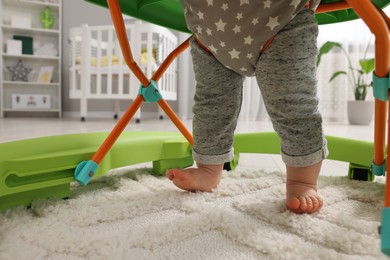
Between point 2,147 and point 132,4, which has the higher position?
point 132,4

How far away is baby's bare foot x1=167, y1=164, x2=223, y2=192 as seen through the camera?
0.59 meters

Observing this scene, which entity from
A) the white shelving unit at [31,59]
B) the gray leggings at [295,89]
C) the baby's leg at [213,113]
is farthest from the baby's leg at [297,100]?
the white shelving unit at [31,59]

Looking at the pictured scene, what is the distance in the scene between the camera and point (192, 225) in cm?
44

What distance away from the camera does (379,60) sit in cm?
35

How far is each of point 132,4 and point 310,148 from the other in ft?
1.35

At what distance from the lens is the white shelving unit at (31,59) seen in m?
3.19

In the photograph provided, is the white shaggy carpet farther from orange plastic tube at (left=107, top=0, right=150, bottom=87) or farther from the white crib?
the white crib

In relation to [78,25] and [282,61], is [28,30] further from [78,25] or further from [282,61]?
[282,61]

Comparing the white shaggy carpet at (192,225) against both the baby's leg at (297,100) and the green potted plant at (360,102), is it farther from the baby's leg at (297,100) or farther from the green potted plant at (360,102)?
the green potted plant at (360,102)

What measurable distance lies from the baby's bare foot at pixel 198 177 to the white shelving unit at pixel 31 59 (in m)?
2.93

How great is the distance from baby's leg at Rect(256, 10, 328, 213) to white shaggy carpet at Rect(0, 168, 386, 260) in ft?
0.15

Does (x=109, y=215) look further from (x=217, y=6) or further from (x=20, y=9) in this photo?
(x=20, y=9)

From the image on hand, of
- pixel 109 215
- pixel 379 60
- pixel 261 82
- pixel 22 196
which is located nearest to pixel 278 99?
pixel 261 82

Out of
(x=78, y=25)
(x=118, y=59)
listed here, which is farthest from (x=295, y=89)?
(x=78, y=25)
